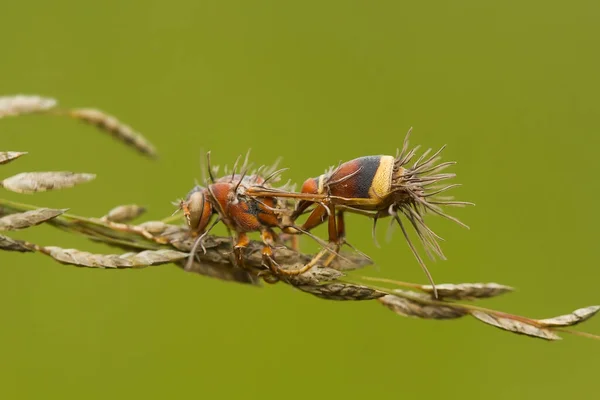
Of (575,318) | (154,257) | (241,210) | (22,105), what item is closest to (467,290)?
(575,318)

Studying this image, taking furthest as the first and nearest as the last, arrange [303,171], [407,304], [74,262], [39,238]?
[303,171] < [39,238] < [407,304] < [74,262]

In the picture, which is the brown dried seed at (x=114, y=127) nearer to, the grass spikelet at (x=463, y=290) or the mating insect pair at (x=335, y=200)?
the mating insect pair at (x=335, y=200)

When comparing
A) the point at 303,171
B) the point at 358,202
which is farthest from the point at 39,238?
the point at 358,202

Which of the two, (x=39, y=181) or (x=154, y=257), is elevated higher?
(x=39, y=181)

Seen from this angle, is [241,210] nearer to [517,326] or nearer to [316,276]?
[316,276]

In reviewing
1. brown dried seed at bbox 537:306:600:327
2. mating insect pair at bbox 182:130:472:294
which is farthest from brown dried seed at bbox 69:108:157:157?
brown dried seed at bbox 537:306:600:327

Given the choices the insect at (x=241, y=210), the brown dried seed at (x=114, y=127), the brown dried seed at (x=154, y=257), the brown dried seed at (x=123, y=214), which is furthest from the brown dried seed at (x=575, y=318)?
the brown dried seed at (x=114, y=127)

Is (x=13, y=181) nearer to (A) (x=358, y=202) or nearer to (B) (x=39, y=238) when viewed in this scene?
(A) (x=358, y=202)
